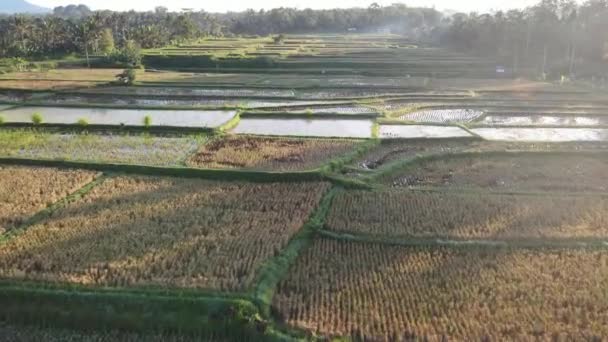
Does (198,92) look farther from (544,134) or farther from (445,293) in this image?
(445,293)

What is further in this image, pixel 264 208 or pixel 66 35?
pixel 66 35

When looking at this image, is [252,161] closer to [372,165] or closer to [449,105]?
[372,165]

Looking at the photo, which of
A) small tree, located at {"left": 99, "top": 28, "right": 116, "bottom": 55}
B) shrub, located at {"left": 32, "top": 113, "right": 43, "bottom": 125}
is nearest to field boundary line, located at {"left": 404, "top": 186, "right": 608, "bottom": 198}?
shrub, located at {"left": 32, "top": 113, "right": 43, "bottom": 125}

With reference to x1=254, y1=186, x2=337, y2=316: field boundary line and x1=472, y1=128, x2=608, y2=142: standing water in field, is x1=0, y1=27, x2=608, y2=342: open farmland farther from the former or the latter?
x1=472, y1=128, x2=608, y2=142: standing water in field

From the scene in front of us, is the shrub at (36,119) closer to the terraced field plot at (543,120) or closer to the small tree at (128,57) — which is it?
the terraced field plot at (543,120)

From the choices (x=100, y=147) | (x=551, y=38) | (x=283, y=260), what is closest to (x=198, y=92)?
(x=100, y=147)

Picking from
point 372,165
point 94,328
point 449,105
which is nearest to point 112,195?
point 94,328

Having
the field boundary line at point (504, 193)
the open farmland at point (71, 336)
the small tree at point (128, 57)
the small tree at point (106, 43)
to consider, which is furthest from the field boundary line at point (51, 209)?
the small tree at point (106, 43)
